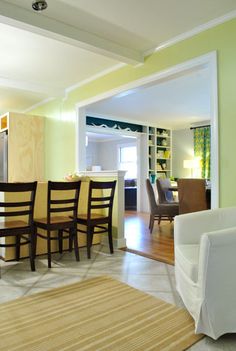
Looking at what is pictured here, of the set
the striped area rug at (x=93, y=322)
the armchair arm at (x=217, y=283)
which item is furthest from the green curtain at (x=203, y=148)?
the armchair arm at (x=217, y=283)

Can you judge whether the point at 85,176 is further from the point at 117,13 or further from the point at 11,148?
the point at 117,13

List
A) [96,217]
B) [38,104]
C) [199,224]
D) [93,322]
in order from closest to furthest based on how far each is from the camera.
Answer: [93,322] → [199,224] → [96,217] → [38,104]

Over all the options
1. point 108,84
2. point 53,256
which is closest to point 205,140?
point 108,84

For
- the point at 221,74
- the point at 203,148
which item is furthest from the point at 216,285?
the point at 203,148

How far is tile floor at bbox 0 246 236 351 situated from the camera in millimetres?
2578

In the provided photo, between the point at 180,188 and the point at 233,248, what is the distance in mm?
2644

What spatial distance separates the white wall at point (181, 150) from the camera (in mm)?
8141

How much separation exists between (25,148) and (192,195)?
324 cm

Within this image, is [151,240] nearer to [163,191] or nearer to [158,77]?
[163,191]

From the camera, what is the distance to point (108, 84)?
412cm

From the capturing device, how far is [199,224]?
2434 mm

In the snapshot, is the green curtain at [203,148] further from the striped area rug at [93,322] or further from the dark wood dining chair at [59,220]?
the striped area rug at [93,322]

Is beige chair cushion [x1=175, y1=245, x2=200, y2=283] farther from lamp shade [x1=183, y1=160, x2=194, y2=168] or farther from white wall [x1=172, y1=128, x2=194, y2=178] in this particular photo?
white wall [x1=172, y1=128, x2=194, y2=178]

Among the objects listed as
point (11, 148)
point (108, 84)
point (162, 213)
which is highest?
point (108, 84)
